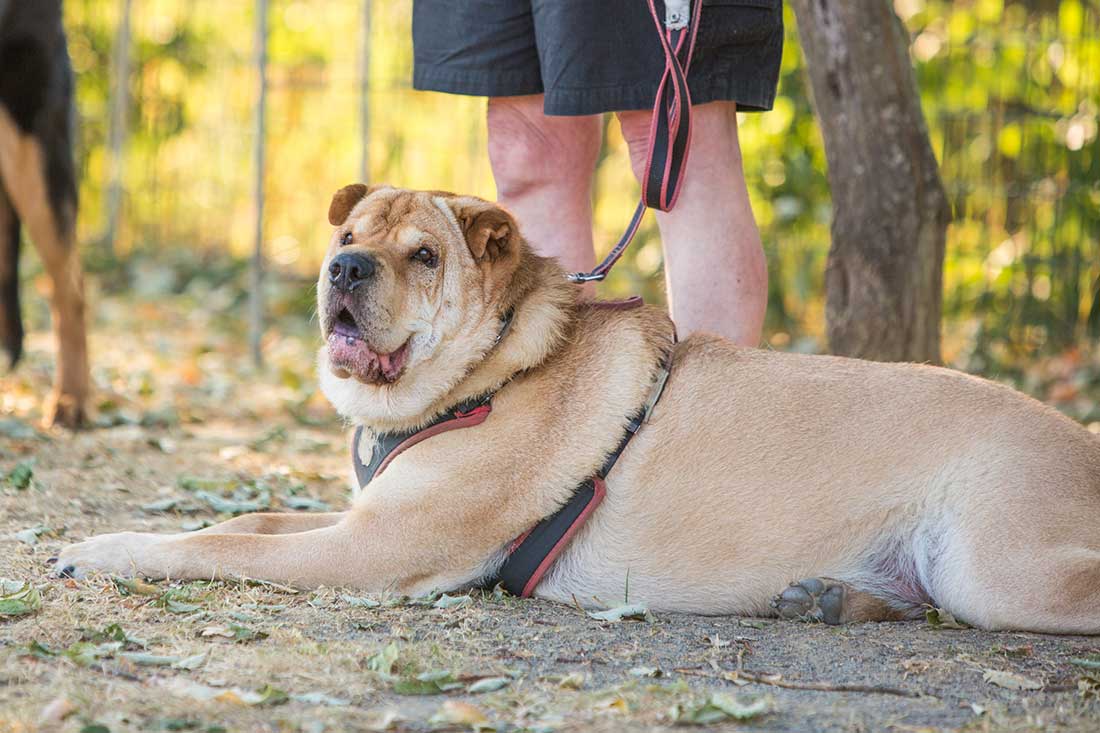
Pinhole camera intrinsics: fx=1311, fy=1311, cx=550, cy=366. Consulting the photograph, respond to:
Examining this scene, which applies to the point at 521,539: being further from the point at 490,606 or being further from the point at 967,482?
the point at 967,482

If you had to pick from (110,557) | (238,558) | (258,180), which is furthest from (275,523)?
(258,180)

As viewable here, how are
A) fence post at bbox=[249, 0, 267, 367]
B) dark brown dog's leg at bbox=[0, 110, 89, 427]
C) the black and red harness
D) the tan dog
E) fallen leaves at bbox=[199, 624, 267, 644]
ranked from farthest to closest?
fence post at bbox=[249, 0, 267, 367] → dark brown dog's leg at bbox=[0, 110, 89, 427] → the black and red harness → the tan dog → fallen leaves at bbox=[199, 624, 267, 644]

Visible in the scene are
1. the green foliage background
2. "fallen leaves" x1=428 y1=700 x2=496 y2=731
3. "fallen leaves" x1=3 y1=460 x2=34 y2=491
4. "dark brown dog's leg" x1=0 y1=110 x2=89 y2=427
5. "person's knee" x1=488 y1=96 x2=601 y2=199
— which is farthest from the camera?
the green foliage background

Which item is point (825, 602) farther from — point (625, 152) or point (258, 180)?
point (625, 152)

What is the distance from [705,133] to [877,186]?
1768 mm


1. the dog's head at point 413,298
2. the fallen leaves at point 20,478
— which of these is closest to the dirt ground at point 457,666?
the fallen leaves at point 20,478

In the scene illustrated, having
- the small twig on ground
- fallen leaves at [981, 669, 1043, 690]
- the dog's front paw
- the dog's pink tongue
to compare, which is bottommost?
the small twig on ground

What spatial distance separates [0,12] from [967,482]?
442cm

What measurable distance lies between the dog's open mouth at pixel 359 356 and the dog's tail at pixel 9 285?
3.22 meters

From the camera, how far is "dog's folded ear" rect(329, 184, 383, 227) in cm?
357

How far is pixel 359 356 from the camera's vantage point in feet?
10.8

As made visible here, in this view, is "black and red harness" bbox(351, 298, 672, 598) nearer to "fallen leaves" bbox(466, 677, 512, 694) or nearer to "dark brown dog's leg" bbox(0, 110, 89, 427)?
"fallen leaves" bbox(466, 677, 512, 694)

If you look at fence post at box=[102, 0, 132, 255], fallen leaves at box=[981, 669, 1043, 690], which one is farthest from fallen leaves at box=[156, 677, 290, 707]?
fence post at box=[102, 0, 132, 255]

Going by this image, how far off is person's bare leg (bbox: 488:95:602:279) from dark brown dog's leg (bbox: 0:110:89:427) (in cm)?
252
